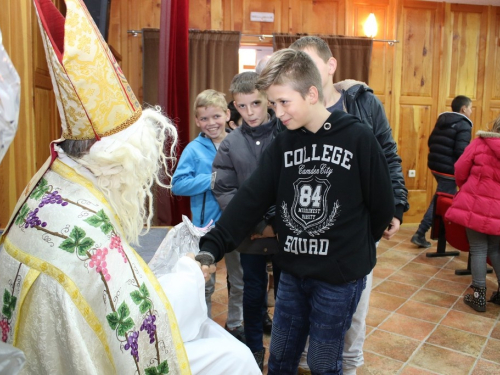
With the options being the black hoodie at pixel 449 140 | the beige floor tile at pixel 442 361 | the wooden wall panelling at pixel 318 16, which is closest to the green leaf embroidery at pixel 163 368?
the beige floor tile at pixel 442 361

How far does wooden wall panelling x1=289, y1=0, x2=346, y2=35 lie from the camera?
5.53m

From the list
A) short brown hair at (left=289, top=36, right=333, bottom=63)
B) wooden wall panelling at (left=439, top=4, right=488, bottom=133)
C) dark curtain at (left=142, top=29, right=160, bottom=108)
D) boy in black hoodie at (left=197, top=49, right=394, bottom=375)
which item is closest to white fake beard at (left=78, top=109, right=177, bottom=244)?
boy in black hoodie at (left=197, top=49, right=394, bottom=375)

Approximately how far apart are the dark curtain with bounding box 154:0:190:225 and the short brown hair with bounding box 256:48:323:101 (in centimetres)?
103

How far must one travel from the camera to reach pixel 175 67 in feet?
9.50

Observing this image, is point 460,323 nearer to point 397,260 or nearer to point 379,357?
point 379,357

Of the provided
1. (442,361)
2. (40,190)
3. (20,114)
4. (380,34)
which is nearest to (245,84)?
(20,114)

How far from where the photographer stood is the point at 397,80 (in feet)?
19.2

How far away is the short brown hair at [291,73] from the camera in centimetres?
146

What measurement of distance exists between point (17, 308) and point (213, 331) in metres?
0.53

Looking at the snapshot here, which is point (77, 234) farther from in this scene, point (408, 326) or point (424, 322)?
point (424, 322)

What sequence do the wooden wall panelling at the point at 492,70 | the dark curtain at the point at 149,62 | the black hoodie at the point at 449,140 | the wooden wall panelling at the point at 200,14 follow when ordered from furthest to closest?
the wooden wall panelling at the point at 492,70, the wooden wall panelling at the point at 200,14, the dark curtain at the point at 149,62, the black hoodie at the point at 449,140

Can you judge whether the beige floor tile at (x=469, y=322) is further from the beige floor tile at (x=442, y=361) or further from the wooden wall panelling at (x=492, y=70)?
the wooden wall panelling at (x=492, y=70)

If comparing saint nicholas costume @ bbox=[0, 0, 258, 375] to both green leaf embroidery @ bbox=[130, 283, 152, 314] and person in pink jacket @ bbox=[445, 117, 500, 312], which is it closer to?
green leaf embroidery @ bbox=[130, 283, 152, 314]

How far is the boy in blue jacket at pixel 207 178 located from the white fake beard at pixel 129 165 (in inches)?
50.1
